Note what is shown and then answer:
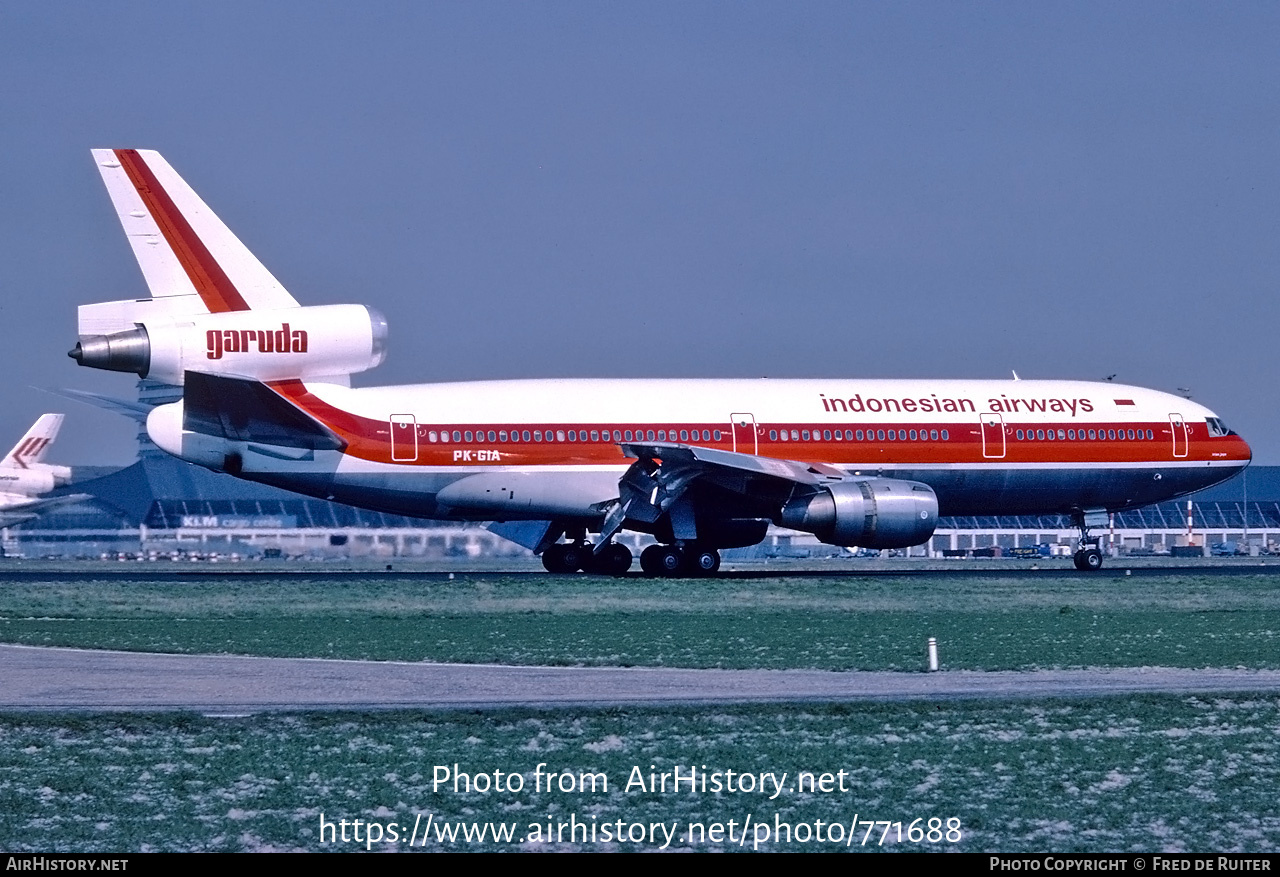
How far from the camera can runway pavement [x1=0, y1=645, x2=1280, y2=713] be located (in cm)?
1773

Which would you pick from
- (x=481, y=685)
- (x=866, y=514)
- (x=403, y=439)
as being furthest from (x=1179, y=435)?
(x=481, y=685)

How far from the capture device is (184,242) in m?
37.3

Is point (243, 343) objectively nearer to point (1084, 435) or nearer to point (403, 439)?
point (403, 439)

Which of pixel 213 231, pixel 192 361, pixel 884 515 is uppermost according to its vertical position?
pixel 213 231

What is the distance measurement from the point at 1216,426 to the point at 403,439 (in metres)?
22.5

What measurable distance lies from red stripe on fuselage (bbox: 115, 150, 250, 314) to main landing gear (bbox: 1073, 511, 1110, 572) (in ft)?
75.8

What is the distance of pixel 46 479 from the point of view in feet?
258

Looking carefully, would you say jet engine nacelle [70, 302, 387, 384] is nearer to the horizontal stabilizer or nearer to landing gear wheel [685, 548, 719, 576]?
the horizontal stabilizer

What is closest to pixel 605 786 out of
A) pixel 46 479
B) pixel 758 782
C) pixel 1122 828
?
pixel 758 782

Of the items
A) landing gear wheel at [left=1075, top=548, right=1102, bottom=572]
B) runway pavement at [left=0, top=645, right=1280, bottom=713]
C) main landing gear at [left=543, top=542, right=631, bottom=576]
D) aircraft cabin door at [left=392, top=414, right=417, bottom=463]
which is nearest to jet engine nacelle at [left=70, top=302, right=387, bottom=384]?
aircraft cabin door at [left=392, top=414, right=417, bottom=463]

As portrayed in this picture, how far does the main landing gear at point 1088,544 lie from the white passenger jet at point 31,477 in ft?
159

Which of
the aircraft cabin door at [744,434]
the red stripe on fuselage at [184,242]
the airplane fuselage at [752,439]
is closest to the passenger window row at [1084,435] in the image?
the airplane fuselage at [752,439]

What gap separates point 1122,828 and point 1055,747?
3.03 meters
